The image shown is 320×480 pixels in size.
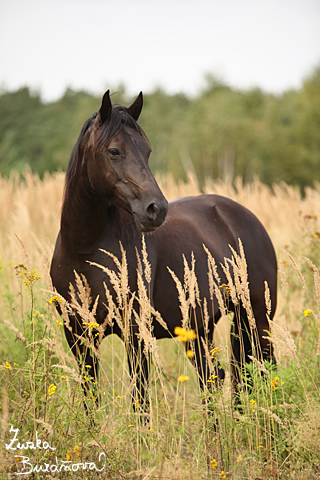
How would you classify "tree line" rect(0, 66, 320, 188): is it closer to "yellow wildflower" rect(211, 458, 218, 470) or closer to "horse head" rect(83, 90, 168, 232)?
"horse head" rect(83, 90, 168, 232)

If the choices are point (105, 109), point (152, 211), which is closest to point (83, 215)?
point (152, 211)

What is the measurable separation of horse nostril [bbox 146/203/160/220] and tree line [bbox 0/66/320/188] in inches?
1063

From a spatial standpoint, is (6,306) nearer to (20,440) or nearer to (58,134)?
(20,440)

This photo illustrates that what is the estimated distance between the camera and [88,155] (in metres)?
2.60

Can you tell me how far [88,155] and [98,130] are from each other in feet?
0.55

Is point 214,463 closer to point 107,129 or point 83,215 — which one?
point 83,215

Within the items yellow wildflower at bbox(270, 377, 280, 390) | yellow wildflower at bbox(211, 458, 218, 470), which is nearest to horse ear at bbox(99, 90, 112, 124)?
yellow wildflower at bbox(270, 377, 280, 390)

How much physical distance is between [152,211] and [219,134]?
34.4 metres

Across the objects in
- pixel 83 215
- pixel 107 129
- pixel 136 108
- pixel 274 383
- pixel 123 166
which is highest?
pixel 136 108

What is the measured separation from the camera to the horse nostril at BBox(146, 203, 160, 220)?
232 centimetres

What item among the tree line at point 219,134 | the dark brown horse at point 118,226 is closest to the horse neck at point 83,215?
the dark brown horse at point 118,226

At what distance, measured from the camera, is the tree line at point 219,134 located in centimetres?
3123

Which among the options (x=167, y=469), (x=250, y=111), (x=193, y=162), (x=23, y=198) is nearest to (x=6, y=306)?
(x=167, y=469)

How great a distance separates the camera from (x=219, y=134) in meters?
35.2
